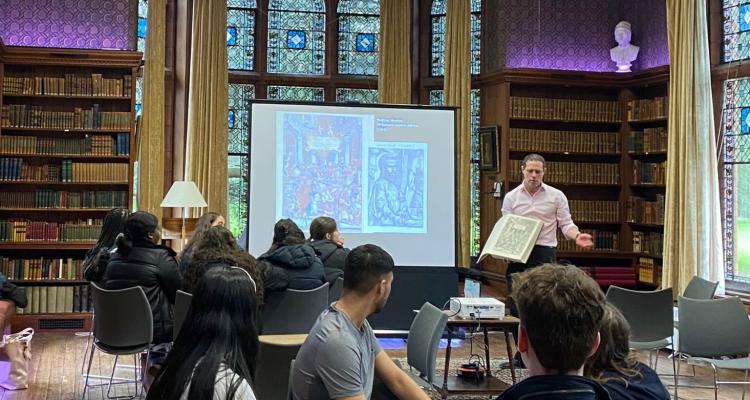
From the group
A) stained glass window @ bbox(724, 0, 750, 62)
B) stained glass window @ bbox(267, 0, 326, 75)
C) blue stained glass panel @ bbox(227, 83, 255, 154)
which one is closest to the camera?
stained glass window @ bbox(724, 0, 750, 62)

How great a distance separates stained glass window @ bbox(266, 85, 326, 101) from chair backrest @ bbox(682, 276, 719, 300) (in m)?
5.44

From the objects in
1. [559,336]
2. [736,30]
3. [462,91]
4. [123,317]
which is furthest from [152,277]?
[736,30]

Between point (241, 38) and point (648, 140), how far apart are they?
5205 millimetres

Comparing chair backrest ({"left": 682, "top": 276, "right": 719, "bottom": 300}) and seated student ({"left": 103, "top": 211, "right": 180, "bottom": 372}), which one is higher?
seated student ({"left": 103, "top": 211, "right": 180, "bottom": 372})

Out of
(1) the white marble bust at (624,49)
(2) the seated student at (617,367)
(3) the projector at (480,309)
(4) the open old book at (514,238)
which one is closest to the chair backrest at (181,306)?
(3) the projector at (480,309)

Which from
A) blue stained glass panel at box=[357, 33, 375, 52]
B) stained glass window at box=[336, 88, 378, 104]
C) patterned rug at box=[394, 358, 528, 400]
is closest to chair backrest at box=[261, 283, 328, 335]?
patterned rug at box=[394, 358, 528, 400]

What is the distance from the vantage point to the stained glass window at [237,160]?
32.7ft

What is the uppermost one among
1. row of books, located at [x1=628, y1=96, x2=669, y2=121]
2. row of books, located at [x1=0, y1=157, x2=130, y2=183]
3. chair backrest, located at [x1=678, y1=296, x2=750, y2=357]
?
row of books, located at [x1=628, y1=96, x2=669, y2=121]

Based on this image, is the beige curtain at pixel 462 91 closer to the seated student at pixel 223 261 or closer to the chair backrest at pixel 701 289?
the chair backrest at pixel 701 289

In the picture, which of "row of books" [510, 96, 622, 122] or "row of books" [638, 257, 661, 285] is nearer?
"row of books" [638, 257, 661, 285]

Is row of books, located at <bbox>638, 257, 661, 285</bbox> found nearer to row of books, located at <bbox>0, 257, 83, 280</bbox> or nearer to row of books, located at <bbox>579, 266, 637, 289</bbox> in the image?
row of books, located at <bbox>579, 266, 637, 289</bbox>

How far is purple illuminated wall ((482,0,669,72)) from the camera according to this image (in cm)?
A: 984

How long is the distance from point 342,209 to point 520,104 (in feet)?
10.5

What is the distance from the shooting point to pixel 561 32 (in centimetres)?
1005
